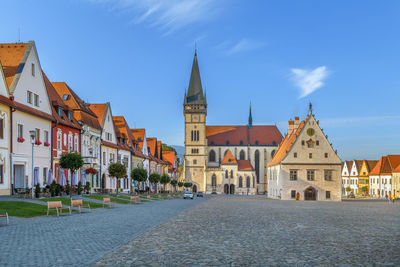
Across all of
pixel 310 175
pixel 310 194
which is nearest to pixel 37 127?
pixel 310 175

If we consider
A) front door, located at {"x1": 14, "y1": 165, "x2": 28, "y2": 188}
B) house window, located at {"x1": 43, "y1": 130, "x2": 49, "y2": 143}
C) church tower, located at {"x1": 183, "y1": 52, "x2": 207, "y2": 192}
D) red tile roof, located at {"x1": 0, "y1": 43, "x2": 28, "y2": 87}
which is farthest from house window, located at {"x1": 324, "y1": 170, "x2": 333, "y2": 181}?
church tower, located at {"x1": 183, "y1": 52, "x2": 207, "y2": 192}

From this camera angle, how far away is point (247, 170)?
4833 inches

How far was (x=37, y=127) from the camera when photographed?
35.2 m

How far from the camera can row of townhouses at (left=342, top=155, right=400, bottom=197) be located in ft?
319

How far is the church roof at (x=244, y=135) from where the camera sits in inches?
5187

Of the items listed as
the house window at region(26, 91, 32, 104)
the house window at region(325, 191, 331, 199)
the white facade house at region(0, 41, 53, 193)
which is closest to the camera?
the white facade house at region(0, 41, 53, 193)

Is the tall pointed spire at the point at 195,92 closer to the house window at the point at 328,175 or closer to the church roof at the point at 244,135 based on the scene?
the church roof at the point at 244,135

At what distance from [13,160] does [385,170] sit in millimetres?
91021

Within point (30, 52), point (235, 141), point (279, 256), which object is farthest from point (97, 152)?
point (235, 141)

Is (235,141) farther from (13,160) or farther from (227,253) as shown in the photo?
(227,253)

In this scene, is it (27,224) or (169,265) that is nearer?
(169,265)

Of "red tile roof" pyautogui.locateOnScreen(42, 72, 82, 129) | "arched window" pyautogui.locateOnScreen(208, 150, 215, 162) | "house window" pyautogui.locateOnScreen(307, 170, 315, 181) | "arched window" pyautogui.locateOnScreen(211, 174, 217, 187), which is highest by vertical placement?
"red tile roof" pyautogui.locateOnScreen(42, 72, 82, 129)

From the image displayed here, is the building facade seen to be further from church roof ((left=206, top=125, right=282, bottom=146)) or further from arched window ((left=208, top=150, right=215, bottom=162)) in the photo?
church roof ((left=206, top=125, right=282, bottom=146))

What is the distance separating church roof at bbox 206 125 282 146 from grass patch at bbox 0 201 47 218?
106597mm
